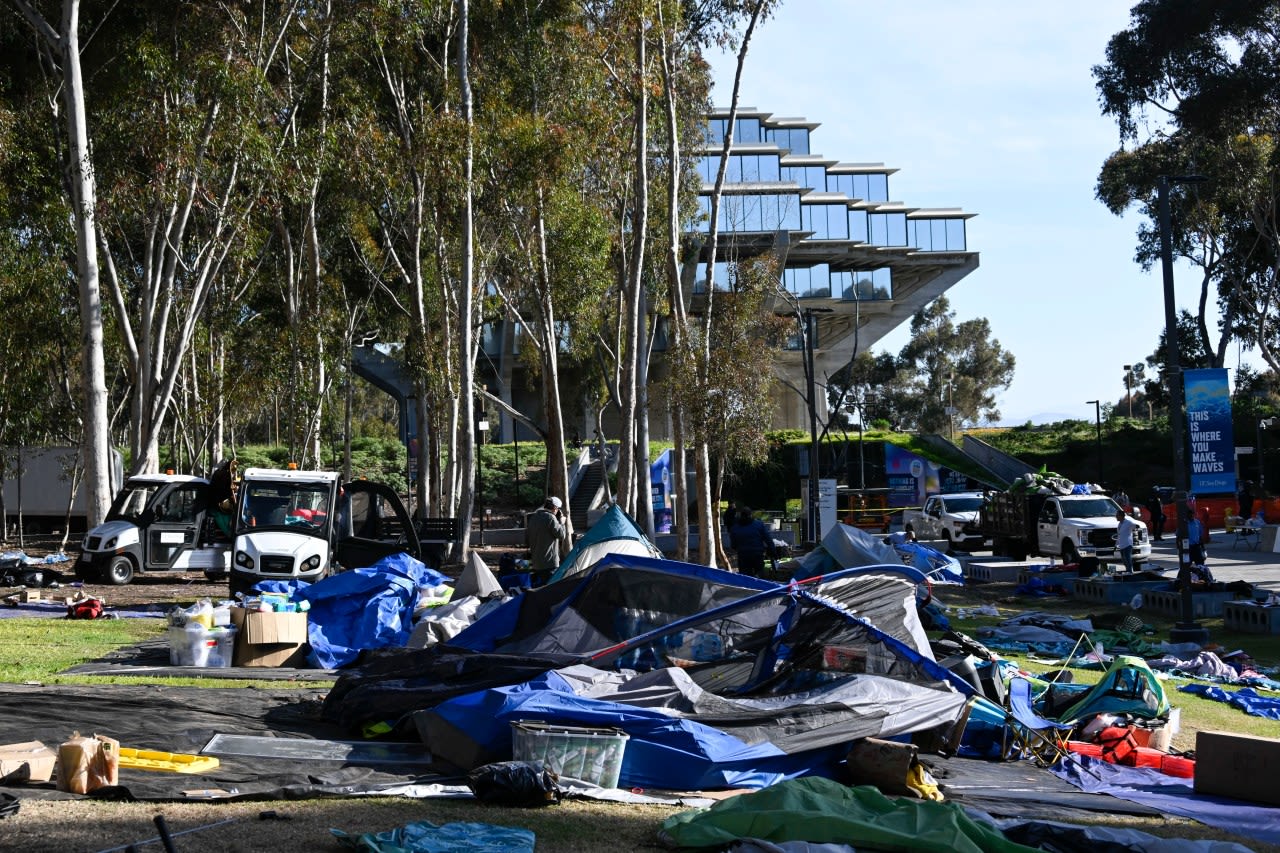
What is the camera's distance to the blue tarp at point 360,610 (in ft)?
44.5

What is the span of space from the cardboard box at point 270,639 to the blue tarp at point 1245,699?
29.1 feet

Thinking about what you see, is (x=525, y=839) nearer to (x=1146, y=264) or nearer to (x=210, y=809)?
(x=210, y=809)

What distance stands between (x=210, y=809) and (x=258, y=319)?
39.2m

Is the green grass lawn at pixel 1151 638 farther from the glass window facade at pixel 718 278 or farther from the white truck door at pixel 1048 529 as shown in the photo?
the glass window facade at pixel 718 278

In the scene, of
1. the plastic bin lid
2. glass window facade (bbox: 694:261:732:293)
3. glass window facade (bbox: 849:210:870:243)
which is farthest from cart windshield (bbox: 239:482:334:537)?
glass window facade (bbox: 849:210:870:243)

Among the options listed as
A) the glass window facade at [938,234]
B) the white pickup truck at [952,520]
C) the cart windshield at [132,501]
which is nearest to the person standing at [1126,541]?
the white pickup truck at [952,520]

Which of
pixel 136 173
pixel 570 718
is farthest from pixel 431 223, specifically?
pixel 570 718

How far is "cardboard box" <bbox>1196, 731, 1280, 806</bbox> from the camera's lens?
320 inches

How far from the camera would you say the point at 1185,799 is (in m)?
8.30

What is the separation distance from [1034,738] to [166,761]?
19.1ft

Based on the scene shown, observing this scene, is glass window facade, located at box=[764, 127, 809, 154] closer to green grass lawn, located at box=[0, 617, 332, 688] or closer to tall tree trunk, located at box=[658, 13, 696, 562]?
tall tree trunk, located at box=[658, 13, 696, 562]

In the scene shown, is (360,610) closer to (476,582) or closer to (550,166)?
(476,582)

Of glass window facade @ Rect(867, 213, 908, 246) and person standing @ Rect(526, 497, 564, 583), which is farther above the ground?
glass window facade @ Rect(867, 213, 908, 246)

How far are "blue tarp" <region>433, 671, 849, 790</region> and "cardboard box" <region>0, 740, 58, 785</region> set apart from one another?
7.26ft
